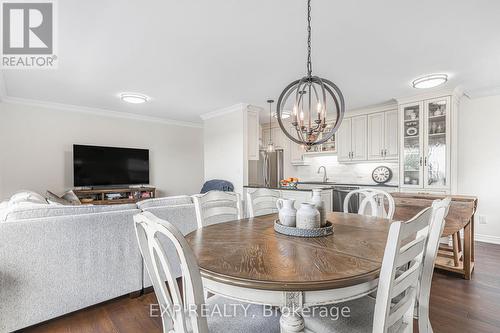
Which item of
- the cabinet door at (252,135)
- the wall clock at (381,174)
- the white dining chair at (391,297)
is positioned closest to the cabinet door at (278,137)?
the cabinet door at (252,135)

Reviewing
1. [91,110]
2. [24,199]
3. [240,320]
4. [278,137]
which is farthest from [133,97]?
[240,320]

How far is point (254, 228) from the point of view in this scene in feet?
5.47

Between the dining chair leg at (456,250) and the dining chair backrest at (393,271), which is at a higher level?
the dining chair backrest at (393,271)

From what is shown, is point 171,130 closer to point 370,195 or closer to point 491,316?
point 370,195

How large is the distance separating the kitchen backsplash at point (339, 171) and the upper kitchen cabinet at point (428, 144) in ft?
2.49

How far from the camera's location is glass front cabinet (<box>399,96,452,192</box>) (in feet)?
12.4

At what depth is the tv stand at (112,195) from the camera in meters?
4.66

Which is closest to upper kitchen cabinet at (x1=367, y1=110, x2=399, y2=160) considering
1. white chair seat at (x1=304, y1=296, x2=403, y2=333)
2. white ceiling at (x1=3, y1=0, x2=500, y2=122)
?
white ceiling at (x1=3, y1=0, x2=500, y2=122)

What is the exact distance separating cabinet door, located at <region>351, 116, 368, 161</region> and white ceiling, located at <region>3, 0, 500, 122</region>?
0.99 metres

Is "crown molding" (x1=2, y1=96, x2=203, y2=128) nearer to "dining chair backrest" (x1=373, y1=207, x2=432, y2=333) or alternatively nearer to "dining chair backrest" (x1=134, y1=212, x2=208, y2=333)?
"dining chair backrest" (x1=134, y1=212, x2=208, y2=333)

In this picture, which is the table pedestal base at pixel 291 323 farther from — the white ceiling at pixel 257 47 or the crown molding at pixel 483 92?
the crown molding at pixel 483 92

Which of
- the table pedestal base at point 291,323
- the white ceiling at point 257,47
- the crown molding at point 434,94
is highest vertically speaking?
the white ceiling at point 257,47

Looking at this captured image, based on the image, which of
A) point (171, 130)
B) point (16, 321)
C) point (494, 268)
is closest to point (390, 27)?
point (494, 268)

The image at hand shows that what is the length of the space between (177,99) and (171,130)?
1926 mm
